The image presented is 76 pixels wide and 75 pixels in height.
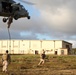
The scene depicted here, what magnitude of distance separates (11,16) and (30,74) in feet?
28.3

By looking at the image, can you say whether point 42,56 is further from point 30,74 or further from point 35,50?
point 35,50

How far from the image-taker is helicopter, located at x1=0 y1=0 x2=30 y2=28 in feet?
97.3

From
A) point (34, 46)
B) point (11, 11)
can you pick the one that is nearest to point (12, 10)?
point (11, 11)

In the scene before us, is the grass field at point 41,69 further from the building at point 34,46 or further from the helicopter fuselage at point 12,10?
the building at point 34,46

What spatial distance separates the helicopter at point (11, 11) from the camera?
29.7 metres

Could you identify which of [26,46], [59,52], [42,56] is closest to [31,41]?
[26,46]

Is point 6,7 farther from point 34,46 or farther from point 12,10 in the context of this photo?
point 34,46

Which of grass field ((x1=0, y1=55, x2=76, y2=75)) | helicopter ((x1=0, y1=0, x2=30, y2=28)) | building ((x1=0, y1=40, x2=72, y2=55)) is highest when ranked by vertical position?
helicopter ((x1=0, y1=0, x2=30, y2=28))

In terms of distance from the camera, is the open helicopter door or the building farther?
the building

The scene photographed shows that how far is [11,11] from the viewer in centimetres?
3006

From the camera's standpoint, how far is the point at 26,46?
11569 centimetres

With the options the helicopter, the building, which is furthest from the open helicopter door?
the building

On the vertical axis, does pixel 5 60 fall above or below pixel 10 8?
below

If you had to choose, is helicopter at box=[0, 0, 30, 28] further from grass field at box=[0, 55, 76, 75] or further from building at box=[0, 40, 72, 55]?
building at box=[0, 40, 72, 55]
